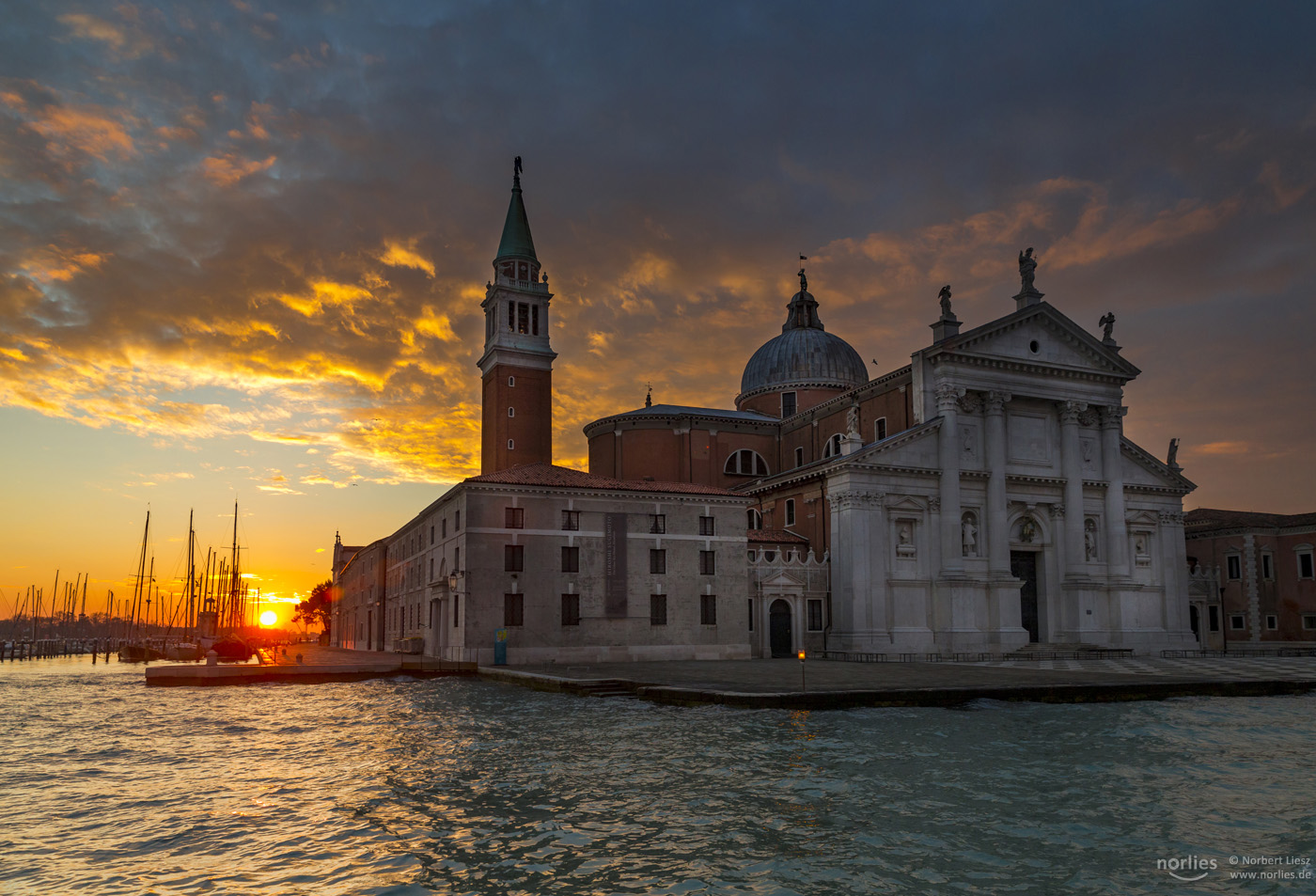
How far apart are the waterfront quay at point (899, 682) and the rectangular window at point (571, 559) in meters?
4.35

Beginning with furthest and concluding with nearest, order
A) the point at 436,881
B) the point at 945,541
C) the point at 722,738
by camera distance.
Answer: the point at 945,541 → the point at 722,738 → the point at 436,881

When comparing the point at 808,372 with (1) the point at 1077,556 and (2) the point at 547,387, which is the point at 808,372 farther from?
(1) the point at 1077,556

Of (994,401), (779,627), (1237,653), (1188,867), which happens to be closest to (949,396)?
(994,401)

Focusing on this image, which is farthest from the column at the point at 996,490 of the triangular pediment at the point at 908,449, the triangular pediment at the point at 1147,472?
the triangular pediment at the point at 1147,472

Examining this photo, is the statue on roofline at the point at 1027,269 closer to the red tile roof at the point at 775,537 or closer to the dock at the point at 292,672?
the red tile roof at the point at 775,537

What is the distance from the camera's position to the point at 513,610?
37812 mm

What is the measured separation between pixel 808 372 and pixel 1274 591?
29.4m

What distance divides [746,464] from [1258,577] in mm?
30032

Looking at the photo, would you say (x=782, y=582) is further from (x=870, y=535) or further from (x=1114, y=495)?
(x=1114, y=495)

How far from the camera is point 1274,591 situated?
54.5 m

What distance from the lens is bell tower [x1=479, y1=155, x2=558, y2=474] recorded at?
2336 inches

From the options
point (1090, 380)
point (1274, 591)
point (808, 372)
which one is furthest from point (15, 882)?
point (1274, 591)

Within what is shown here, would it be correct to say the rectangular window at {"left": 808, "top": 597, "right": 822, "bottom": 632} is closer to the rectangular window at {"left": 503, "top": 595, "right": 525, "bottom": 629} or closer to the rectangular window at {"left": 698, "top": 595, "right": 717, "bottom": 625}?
the rectangular window at {"left": 698, "top": 595, "right": 717, "bottom": 625}

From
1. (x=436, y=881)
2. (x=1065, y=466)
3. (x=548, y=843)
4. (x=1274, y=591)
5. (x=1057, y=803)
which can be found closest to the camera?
(x=436, y=881)
